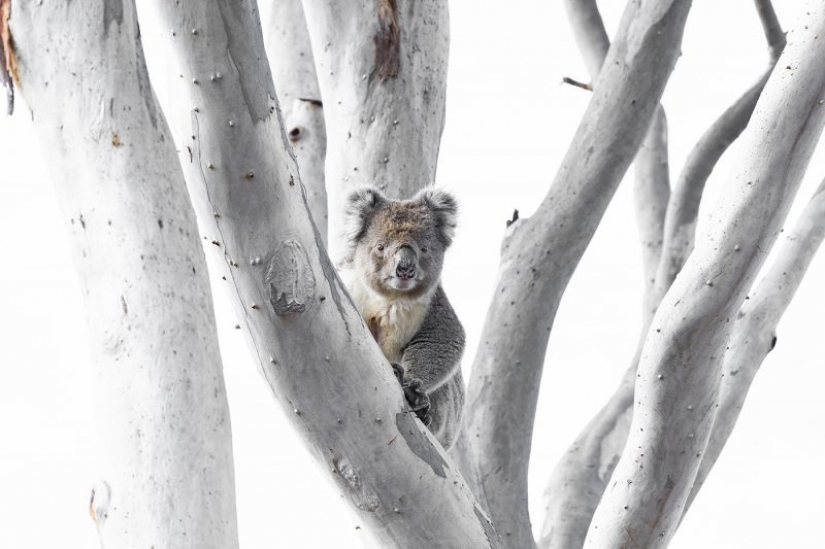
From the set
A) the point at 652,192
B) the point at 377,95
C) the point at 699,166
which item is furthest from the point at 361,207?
the point at 652,192

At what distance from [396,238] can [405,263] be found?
146 mm

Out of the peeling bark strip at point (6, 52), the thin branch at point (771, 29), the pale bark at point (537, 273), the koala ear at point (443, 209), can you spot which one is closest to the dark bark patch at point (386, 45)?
the koala ear at point (443, 209)

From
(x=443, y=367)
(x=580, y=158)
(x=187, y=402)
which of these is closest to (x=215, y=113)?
(x=187, y=402)

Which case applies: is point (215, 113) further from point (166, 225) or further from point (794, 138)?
point (794, 138)

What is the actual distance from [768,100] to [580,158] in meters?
1.10

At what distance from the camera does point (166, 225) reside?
→ 219 centimetres

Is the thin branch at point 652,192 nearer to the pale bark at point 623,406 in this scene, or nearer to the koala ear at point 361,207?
the pale bark at point 623,406

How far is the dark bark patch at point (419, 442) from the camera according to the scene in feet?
7.02

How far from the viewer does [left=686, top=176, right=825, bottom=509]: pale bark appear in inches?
135

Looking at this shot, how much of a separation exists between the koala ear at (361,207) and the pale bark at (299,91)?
54 centimetres

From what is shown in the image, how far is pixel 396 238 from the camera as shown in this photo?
2971 mm

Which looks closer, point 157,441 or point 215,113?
point 215,113

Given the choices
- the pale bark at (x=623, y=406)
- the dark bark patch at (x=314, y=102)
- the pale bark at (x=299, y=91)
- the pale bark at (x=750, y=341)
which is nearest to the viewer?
the pale bark at (x=750, y=341)

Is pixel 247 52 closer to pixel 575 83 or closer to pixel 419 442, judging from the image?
pixel 419 442
